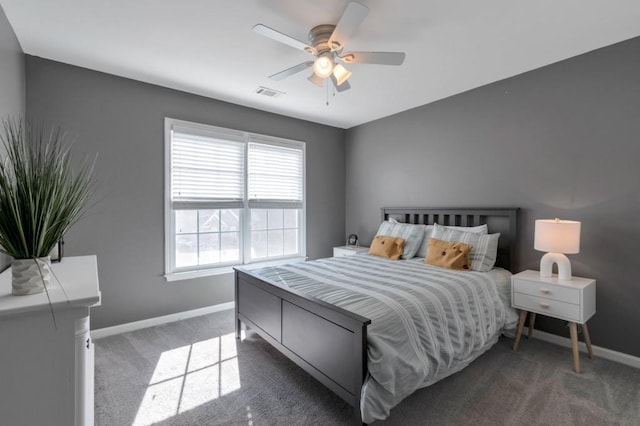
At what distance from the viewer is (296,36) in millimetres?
2318

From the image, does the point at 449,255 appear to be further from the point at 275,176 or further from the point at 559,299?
the point at 275,176

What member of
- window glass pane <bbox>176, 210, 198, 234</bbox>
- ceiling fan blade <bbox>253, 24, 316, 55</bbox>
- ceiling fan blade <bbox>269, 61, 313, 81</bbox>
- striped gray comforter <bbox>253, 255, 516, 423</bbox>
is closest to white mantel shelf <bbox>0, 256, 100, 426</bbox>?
striped gray comforter <bbox>253, 255, 516, 423</bbox>

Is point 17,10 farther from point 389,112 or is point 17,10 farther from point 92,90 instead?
point 389,112

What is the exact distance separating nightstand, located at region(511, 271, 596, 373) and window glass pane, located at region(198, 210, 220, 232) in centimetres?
325

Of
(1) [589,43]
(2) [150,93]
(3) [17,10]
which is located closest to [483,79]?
(1) [589,43]

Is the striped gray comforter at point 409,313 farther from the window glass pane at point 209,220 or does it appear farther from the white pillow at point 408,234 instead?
the window glass pane at point 209,220

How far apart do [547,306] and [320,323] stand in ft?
6.44

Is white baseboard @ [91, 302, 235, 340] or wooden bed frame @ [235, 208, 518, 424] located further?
white baseboard @ [91, 302, 235, 340]

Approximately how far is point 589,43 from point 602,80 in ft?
1.11

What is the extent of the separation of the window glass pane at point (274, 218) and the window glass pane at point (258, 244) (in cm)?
16

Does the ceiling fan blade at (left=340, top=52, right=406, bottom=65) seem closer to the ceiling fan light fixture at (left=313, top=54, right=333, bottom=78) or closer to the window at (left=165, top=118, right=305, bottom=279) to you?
the ceiling fan light fixture at (left=313, top=54, right=333, bottom=78)

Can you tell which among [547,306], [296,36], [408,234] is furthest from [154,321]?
[547,306]

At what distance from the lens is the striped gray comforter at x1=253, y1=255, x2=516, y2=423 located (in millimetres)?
1655

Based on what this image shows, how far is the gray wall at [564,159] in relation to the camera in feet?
8.05
